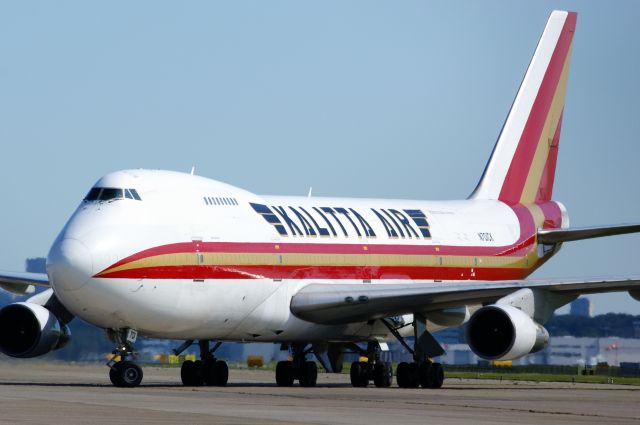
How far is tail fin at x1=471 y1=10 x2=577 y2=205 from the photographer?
144 feet

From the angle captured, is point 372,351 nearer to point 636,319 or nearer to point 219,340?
point 219,340

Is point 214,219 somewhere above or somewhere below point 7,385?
above

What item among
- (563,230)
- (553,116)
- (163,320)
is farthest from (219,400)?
(553,116)

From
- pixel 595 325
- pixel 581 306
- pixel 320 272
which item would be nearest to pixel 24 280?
pixel 320 272

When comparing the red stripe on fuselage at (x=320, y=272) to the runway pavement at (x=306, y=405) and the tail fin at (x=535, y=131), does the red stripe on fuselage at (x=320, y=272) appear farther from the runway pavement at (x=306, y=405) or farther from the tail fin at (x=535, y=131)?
the tail fin at (x=535, y=131)

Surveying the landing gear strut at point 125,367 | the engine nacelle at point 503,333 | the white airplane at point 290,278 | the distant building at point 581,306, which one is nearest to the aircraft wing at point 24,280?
the white airplane at point 290,278

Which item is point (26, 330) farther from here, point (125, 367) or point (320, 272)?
point (320, 272)

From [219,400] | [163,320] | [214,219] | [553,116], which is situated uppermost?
[553,116]

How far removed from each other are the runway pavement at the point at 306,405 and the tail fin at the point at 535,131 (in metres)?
10.1

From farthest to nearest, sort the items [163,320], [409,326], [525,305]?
1. [409,326]
2. [525,305]
3. [163,320]

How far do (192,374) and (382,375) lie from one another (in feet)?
16.3

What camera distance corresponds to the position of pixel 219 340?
115ft

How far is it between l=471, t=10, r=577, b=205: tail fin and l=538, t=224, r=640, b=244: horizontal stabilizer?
1.97m

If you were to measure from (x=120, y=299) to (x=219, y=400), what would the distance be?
5.48 metres
